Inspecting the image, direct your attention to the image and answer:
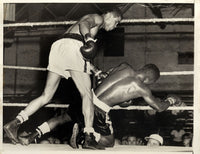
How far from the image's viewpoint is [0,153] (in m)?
1.58

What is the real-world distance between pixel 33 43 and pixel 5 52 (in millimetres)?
135

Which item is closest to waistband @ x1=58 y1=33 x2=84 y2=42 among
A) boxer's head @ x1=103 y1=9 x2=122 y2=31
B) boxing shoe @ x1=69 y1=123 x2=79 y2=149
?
boxer's head @ x1=103 y1=9 x2=122 y2=31

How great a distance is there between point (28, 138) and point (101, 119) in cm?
34

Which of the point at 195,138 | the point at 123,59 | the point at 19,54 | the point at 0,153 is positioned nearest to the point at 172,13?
the point at 123,59

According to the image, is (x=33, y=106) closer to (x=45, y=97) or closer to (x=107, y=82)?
(x=45, y=97)

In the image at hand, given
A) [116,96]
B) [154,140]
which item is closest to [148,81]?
[116,96]

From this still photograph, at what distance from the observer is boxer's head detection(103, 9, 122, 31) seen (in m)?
1.57

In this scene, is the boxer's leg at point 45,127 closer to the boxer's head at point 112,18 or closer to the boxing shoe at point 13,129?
the boxing shoe at point 13,129

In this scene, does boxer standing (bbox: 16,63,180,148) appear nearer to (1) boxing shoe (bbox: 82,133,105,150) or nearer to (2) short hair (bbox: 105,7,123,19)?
(1) boxing shoe (bbox: 82,133,105,150)

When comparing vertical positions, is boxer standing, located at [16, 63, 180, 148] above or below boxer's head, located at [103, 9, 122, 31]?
below

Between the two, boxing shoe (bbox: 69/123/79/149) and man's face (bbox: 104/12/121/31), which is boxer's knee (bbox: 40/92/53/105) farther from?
man's face (bbox: 104/12/121/31)

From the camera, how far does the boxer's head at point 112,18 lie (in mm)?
1569

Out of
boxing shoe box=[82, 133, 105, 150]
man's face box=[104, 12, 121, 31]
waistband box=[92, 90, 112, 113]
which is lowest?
boxing shoe box=[82, 133, 105, 150]

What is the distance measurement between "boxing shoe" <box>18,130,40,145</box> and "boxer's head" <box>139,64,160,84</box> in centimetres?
54
